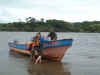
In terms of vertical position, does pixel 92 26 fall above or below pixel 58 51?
below

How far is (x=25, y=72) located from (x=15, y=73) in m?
0.54

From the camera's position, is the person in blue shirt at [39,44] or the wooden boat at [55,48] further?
the person in blue shirt at [39,44]

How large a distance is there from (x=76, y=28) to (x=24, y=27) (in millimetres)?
27620

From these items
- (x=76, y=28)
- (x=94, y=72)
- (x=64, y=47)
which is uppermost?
(x=64, y=47)

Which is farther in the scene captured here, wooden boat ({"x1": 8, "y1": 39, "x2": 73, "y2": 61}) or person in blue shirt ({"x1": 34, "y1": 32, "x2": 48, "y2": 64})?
person in blue shirt ({"x1": 34, "y1": 32, "x2": 48, "y2": 64})

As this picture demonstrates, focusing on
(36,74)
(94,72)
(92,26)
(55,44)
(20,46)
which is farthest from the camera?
(92,26)

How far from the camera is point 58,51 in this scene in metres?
12.1

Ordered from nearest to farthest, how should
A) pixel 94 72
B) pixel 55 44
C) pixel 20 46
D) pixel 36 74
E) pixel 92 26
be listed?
pixel 36 74 < pixel 94 72 < pixel 55 44 < pixel 20 46 < pixel 92 26

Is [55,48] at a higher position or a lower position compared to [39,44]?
lower

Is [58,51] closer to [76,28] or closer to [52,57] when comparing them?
[52,57]

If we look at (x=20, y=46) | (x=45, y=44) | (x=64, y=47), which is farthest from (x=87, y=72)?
(x=20, y=46)

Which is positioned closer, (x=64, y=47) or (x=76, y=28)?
(x=64, y=47)

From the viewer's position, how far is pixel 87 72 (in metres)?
9.74

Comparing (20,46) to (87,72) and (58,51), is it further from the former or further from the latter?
(87,72)
